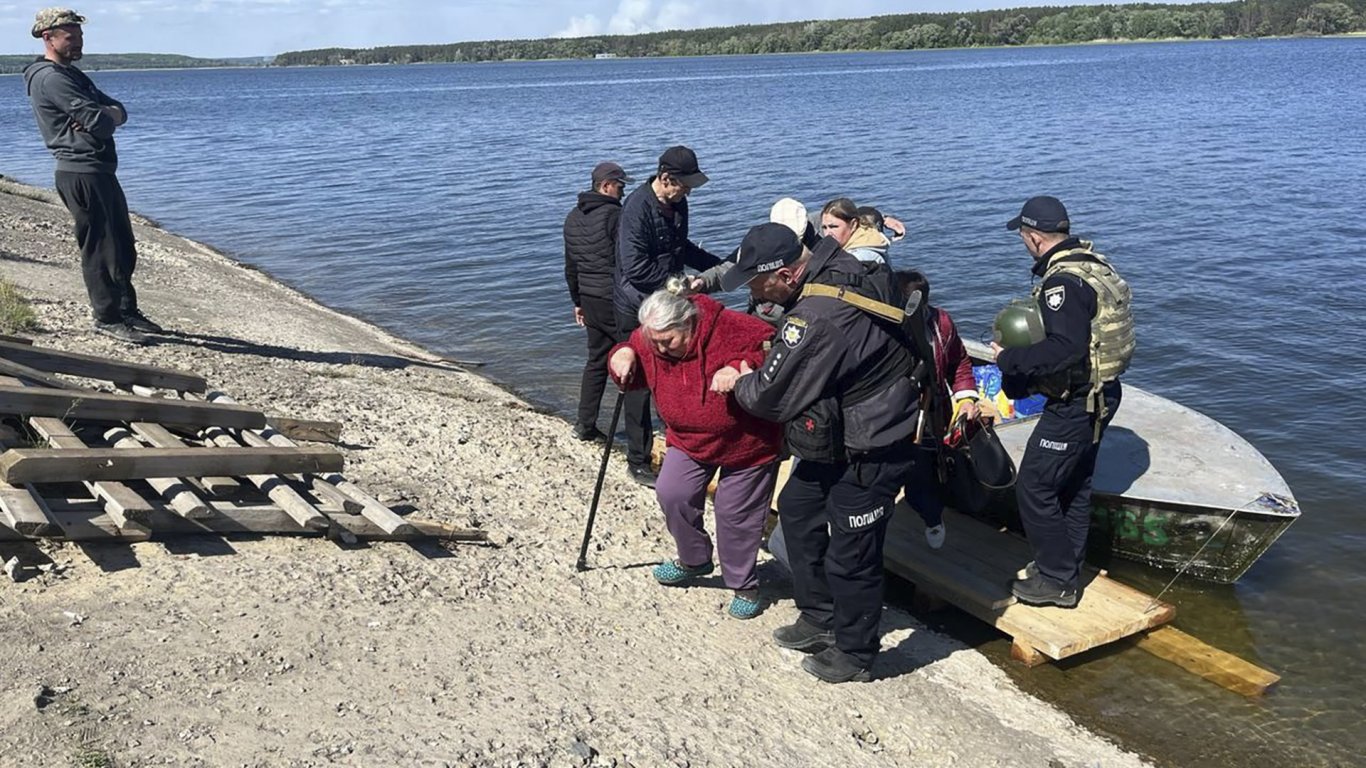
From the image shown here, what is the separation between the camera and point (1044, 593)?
5.72 m

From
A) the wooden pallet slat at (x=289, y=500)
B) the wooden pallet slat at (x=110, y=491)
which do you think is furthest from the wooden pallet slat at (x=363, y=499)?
the wooden pallet slat at (x=110, y=491)

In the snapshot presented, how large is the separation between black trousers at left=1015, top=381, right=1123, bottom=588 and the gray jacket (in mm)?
7242

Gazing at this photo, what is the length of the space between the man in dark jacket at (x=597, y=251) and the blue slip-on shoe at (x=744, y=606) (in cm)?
270

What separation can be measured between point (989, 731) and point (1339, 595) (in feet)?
10.6

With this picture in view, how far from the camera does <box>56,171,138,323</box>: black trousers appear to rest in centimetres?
839

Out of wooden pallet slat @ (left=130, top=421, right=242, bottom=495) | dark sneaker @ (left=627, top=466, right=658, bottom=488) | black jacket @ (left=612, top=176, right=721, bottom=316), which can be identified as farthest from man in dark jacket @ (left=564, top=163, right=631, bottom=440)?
wooden pallet slat @ (left=130, top=421, right=242, bottom=495)

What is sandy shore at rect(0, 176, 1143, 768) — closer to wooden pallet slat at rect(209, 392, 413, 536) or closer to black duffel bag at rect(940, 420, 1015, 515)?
wooden pallet slat at rect(209, 392, 413, 536)

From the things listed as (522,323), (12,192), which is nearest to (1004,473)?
(522,323)

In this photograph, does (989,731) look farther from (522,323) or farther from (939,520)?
(522,323)

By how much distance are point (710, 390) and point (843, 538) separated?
2.98 feet

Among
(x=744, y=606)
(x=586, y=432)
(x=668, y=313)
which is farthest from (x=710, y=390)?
(x=586, y=432)

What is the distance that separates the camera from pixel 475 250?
64.4 ft

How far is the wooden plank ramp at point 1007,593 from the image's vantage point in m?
5.51

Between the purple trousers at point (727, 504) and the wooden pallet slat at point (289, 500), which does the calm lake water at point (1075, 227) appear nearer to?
the purple trousers at point (727, 504)
